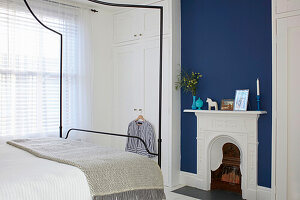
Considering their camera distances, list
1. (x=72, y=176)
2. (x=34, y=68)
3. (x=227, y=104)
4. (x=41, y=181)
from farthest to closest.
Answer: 1. (x=34, y=68)
2. (x=227, y=104)
3. (x=72, y=176)
4. (x=41, y=181)

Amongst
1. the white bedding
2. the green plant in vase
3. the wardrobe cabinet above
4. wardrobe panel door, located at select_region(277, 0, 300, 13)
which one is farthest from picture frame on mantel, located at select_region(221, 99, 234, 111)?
the white bedding

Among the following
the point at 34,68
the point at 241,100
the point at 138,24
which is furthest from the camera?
the point at 138,24

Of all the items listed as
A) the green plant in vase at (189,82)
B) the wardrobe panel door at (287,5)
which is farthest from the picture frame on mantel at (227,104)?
the wardrobe panel door at (287,5)

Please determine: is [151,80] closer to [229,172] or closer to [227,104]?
[227,104]

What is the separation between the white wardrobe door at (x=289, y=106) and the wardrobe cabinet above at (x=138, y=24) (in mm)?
1681

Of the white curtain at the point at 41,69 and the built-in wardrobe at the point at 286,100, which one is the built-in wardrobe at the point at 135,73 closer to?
the white curtain at the point at 41,69

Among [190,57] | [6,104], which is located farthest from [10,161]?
[190,57]

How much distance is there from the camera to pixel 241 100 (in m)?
3.40

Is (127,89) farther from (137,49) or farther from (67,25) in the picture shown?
(67,25)

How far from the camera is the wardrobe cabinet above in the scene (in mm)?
4211

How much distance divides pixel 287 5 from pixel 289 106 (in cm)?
107

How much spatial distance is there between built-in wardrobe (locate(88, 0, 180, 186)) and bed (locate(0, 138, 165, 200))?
1837 millimetres

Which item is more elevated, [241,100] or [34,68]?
[34,68]

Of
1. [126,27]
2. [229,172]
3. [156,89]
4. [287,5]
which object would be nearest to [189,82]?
[156,89]
